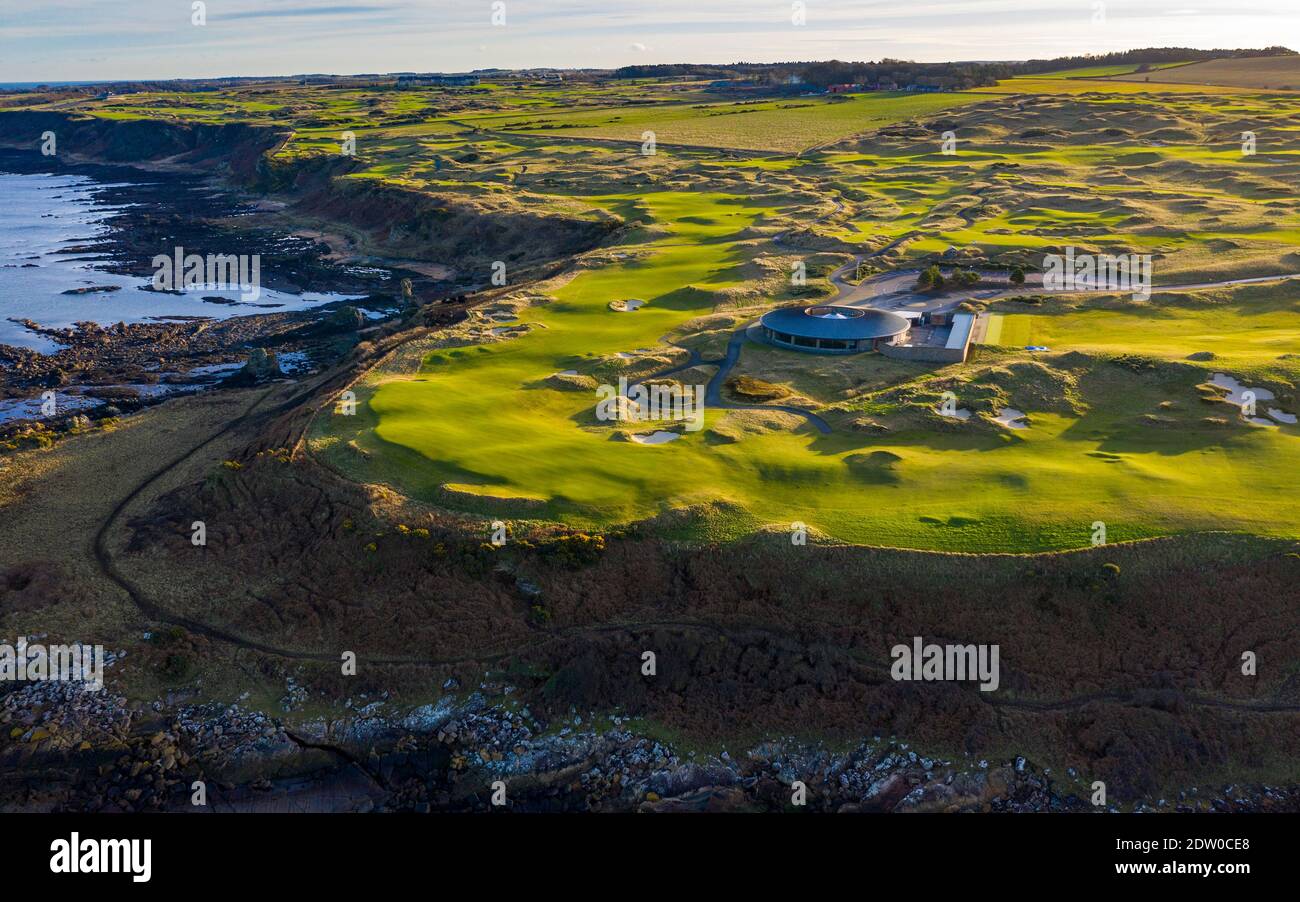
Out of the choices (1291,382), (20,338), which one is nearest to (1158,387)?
(1291,382)

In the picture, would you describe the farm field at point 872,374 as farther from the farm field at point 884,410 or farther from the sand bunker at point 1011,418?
the sand bunker at point 1011,418

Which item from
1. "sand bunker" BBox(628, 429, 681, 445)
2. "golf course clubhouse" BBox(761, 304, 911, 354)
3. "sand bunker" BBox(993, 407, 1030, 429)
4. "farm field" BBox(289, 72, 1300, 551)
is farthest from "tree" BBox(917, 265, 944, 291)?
"sand bunker" BBox(628, 429, 681, 445)

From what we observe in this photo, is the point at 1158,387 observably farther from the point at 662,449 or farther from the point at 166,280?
the point at 166,280

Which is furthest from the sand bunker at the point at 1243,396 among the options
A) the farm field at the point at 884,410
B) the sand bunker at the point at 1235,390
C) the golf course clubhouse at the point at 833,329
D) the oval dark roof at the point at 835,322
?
the oval dark roof at the point at 835,322

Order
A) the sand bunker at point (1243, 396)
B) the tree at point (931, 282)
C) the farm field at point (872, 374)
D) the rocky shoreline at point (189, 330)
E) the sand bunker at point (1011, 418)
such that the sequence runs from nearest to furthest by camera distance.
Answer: the farm field at point (872, 374) < the sand bunker at point (1243, 396) < the sand bunker at point (1011, 418) < the rocky shoreline at point (189, 330) < the tree at point (931, 282)

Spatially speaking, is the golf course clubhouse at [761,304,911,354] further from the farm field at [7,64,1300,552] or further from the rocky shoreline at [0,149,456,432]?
the rocky shoreline at [0,149,456,432]

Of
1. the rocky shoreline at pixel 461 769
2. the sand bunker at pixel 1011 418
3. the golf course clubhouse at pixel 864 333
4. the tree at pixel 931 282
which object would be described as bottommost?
the rocky shoreline at pixel 461 769

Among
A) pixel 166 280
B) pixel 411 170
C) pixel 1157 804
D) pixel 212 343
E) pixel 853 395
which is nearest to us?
pixel 1157 804

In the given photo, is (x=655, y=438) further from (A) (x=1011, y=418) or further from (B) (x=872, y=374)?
(A) (x=1011, y=418)

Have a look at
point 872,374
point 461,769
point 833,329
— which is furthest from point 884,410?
point 461,769
